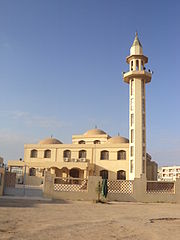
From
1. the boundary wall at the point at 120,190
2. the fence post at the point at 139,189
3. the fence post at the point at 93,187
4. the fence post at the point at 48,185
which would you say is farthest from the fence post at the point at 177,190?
the fence post at the point at 48,185

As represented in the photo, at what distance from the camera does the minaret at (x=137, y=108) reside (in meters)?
26.9

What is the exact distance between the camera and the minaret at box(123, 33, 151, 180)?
26.9m

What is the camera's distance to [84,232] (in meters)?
7.09

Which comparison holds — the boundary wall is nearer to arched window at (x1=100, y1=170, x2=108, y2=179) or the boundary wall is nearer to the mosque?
the mosque

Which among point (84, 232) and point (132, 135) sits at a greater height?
point (132, 135)

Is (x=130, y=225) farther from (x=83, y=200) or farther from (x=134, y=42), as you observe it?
(x=134, y=42)

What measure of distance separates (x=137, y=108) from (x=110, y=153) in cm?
691

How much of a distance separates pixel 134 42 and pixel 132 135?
1066cm

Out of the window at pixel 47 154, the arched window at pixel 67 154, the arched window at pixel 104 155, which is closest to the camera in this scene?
the arched window at pixel 104 155

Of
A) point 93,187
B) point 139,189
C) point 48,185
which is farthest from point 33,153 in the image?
point 139,189

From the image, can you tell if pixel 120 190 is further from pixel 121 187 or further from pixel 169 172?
→ pixel 169 172

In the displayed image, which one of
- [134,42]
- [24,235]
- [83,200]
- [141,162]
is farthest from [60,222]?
[134,42]

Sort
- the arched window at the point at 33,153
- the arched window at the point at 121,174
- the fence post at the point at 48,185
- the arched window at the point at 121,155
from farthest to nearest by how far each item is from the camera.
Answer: the arched window at the point at 33,153 < the arched window at the point at 121,155 < the arched window at the point at 121,174 < the fence post at the point at 48,185

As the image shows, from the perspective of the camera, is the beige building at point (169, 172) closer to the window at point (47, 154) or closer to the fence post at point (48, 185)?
the window at point (47, 154)
